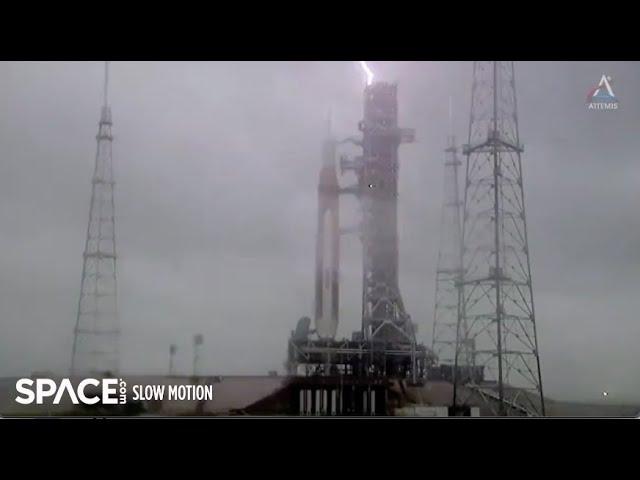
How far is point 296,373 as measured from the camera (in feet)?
11.4

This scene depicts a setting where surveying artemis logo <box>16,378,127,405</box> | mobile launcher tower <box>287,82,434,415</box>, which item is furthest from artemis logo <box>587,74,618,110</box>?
artemis logo <box>16,378,127,405</box>

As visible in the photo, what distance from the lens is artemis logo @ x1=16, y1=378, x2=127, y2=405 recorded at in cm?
342

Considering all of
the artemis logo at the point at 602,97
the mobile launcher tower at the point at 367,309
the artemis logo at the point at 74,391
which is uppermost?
the artemis logo at the point at 602,97

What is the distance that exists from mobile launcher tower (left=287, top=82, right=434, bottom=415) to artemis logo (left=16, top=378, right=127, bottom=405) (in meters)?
0.72

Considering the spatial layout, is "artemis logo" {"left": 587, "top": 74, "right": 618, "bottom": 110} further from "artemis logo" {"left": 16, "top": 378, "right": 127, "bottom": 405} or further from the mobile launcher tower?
"artemis logo" {"left": 16, "top": 378, "right": 127, "bottom": 405}

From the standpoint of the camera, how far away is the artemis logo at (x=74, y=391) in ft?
11.2

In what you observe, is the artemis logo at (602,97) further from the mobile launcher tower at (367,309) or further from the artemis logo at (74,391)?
the artemis logo at (74,391)

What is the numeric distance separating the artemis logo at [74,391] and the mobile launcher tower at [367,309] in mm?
720

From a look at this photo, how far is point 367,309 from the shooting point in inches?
139

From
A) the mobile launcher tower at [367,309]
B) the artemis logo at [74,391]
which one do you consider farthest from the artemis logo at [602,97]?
the artemis logo at [74,391]
